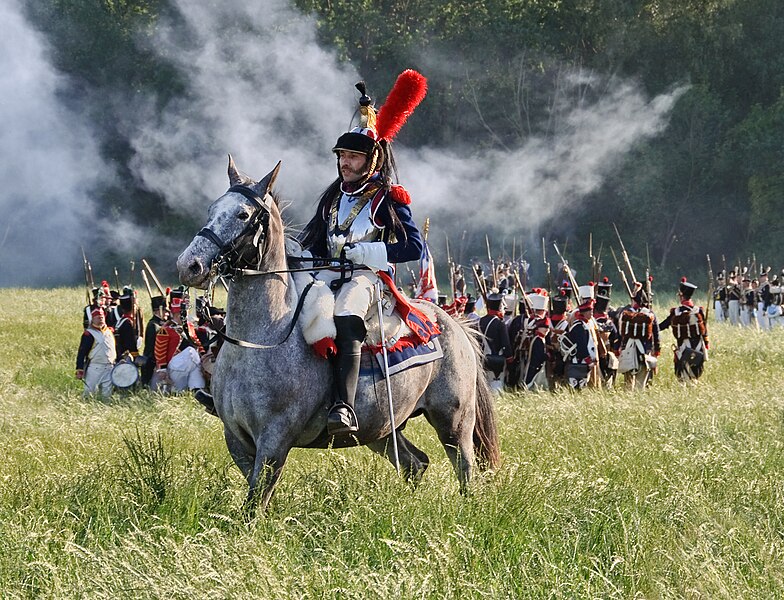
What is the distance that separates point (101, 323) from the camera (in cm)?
1419

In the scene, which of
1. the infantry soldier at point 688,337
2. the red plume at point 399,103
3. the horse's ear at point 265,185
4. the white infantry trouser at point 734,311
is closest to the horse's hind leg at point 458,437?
the red plume at point 399,103

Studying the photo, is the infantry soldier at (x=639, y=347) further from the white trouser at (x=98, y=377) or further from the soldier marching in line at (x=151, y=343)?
the white trouser at (x=98, y=377)

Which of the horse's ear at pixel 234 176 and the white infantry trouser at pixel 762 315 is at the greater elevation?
the white infantry trouser at pixel 762 315

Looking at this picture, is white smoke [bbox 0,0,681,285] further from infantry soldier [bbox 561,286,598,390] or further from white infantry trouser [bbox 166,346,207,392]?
infantry soldier [bbox 561,286,598,390]

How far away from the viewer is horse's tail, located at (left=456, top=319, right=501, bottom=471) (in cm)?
725

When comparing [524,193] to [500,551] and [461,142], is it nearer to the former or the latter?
[461,142]

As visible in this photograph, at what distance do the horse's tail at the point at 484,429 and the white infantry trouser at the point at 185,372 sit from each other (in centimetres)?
668

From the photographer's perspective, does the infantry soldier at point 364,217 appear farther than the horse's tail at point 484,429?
No

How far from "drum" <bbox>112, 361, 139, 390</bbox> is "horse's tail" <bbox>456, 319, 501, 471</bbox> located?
7.08 m

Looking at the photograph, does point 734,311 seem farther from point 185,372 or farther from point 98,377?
point 98,377

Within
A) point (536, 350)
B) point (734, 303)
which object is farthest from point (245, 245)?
point (734, 303)

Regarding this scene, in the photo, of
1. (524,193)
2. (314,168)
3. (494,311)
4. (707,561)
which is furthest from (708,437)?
(524,193)

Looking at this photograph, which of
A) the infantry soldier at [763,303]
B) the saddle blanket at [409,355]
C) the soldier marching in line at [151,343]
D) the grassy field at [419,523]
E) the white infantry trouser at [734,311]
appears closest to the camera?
the grassy field at [419,523]

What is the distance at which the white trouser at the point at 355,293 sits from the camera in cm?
618
